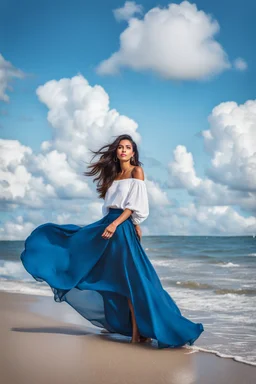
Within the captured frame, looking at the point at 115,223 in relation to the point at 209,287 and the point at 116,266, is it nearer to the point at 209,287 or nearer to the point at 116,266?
the point at 116,266

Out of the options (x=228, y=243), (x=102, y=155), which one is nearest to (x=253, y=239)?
(x=228, y=243)

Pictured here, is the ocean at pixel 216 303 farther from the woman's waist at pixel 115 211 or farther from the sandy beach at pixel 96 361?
the woman's waist at pixel 115 211

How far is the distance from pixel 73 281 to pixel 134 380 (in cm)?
114

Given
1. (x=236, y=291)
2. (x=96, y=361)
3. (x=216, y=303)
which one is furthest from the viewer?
(x=236, y=291)

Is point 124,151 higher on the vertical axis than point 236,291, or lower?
higher

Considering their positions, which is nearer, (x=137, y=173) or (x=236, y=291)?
(x=137, y=173)

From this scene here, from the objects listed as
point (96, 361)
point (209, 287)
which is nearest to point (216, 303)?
point (209, 287)

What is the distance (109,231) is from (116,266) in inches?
10.2

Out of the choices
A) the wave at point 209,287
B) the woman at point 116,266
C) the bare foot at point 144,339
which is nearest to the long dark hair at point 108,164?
the woman at point 116,266

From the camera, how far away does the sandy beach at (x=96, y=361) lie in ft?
9.86

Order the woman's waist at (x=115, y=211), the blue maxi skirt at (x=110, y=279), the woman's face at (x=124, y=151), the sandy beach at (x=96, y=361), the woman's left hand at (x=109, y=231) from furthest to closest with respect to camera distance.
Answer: the woman's face at (x=124, y=151) → the woman's waist at (x=115, y=211) → the woman's left hand at (x=109, y=231) → the blue maxi skirt at (x=110, y=279) → the sandy beach at (x=96, y=361)

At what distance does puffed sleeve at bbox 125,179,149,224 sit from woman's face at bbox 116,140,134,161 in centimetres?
24

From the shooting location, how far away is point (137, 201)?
397cm

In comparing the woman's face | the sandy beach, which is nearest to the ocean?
the sandy beach
